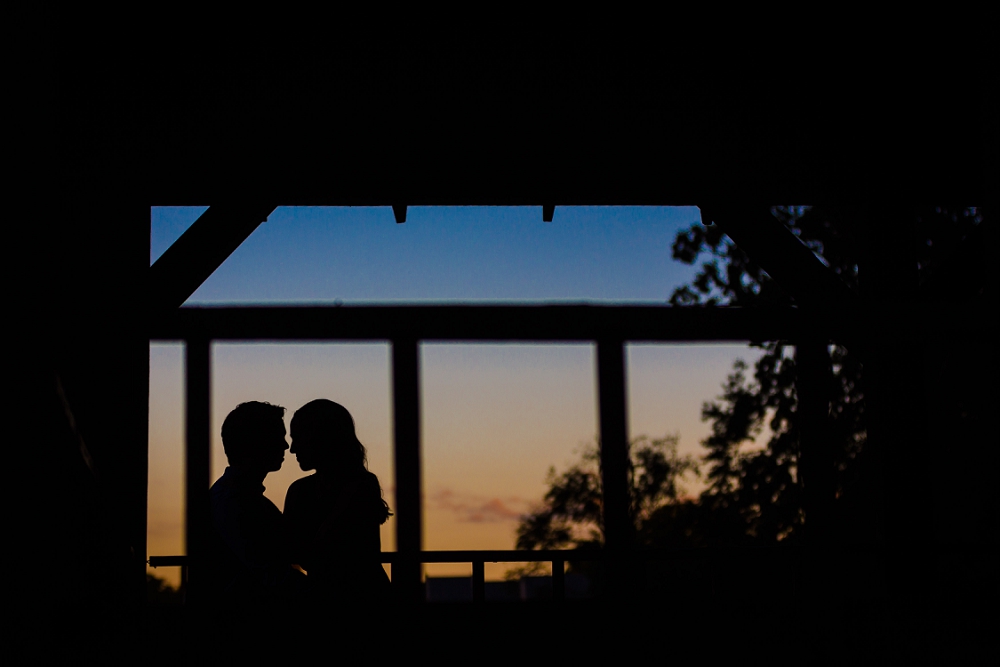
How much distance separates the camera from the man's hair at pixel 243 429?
2.88m

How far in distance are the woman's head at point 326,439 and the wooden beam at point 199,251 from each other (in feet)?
2.26

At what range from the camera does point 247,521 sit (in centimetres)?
281

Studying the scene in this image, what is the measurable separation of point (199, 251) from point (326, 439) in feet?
3.80

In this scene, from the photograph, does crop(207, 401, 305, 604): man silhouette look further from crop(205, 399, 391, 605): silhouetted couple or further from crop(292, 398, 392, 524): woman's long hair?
crop(292, 398, 392, 524): woman's long hair

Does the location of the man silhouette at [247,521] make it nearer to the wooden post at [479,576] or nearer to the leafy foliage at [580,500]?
the wooden post at [479,576]

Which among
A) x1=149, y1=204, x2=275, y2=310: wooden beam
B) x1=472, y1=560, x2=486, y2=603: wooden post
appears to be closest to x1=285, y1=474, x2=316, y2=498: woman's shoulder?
x1=149, y1=204, x2=275, y2=310: wooden beam

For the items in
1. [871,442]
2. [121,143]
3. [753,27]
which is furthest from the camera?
[871,442]

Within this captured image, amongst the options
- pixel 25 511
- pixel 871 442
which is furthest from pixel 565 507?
pixel 25 511

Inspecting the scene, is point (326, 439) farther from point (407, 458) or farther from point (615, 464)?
point (615, 464)

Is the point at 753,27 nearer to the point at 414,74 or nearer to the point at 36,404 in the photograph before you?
the point at 414,74

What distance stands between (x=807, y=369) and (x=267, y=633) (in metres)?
2.50

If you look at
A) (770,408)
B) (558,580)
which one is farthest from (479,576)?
(770,408)

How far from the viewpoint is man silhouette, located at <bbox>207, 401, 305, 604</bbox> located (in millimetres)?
2820

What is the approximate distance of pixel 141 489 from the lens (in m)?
3.44
